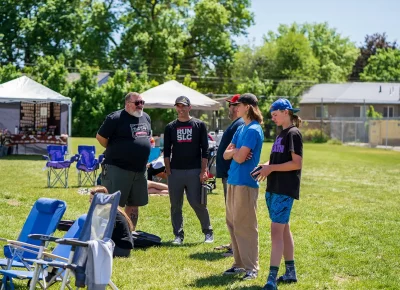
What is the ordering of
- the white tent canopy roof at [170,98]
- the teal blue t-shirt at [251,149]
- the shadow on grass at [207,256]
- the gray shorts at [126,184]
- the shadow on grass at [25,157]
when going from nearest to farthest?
the teal blue t-shirt at [251,149], the shadow on grass at [207,256], the gray shorts at [126,184], the white tent canopy roof at [170,98], the shadow on grass at [25,157]

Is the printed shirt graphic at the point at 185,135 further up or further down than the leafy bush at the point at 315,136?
further down

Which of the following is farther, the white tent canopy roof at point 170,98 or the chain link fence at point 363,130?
the chain link fence at point 363,130

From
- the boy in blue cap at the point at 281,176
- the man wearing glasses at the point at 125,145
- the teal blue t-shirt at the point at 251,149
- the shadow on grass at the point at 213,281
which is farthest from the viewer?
the man wearing glasses at the point at 125,145

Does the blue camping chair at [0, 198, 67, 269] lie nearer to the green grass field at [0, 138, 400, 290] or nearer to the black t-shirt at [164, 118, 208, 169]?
the green grass field at [0, 138, 400, 290]

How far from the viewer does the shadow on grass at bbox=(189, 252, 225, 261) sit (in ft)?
29.0

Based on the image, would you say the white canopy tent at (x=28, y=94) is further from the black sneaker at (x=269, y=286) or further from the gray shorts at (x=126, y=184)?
the black sneaker at (x=269, y=286)

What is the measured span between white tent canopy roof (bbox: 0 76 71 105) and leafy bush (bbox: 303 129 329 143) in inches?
1296

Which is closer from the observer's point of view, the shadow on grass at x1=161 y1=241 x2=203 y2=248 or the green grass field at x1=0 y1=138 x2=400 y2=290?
the green grass field at x1=0 y1=138 x2=400 y2=290

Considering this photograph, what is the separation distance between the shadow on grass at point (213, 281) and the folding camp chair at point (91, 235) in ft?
4.73

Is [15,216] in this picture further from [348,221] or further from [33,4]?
[33,4]

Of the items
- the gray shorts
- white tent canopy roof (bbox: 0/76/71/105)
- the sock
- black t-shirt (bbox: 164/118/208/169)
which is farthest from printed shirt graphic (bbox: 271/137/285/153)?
white tent canopy roof (bbox: 0/76/71/105)

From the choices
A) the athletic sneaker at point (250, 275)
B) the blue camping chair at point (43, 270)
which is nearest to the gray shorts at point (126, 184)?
the athletic sneaker at point (250, 275)

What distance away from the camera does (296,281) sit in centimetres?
753

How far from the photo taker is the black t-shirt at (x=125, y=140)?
9.27 meters
